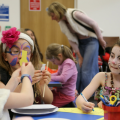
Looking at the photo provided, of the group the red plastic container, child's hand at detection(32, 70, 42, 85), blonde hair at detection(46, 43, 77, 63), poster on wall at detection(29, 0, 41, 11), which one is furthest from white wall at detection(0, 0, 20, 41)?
the red plastic container

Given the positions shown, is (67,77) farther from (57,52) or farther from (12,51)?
(12,51)

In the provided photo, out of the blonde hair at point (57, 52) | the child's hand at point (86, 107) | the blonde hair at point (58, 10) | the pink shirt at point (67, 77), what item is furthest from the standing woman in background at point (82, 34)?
the child's hand at point (86, 107)

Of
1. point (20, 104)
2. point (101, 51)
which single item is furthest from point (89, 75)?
point (20, 104)

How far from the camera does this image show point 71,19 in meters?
2.46

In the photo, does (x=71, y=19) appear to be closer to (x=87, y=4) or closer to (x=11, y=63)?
(x=11, y=63)

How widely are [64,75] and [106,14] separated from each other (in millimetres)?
2888

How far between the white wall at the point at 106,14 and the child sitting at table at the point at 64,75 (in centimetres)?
235

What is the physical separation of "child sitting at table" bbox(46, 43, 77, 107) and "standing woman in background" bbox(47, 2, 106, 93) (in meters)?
0.40

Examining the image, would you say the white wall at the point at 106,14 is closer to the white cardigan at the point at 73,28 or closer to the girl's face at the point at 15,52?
the white cardigan at the point at 73,28

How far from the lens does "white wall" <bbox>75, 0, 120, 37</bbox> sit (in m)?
4.30

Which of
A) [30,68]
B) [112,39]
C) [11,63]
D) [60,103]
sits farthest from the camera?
[112,39]

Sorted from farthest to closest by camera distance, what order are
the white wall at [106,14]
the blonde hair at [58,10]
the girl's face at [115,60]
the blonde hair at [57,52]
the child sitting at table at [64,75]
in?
the white wall at [106,14], the blonde hair at [58,10], the blonde hair at [57,52], the child sitting at table at [64,75], the girl's face at [115,60]

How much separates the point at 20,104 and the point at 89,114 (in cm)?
34

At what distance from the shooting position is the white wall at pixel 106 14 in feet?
14.1
